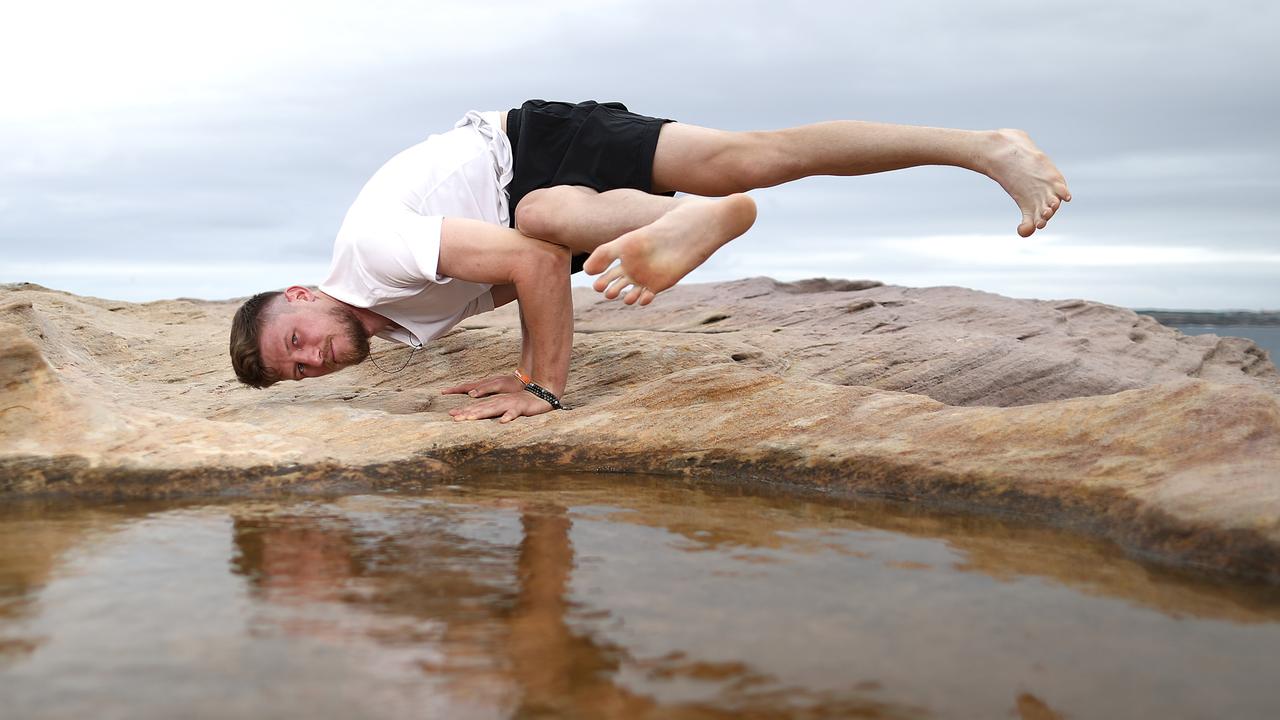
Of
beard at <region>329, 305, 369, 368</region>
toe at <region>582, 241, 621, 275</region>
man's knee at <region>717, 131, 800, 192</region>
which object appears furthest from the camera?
beard at <region>329, 305, 369, 368</region>

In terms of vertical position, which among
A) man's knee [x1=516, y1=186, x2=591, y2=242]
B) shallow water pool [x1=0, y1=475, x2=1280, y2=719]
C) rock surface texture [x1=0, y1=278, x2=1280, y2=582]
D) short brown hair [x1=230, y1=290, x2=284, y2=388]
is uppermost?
man's knee [x1=516, y1=186, x2=591, y2=242]

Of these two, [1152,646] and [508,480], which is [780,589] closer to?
[1152,646]

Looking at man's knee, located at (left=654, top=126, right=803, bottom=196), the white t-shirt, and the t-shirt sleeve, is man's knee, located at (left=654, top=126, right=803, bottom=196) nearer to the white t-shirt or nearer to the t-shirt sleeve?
the white t-shirt

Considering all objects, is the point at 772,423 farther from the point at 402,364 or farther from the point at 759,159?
the point at 402,364

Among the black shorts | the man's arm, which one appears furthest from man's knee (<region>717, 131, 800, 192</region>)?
the man's arm

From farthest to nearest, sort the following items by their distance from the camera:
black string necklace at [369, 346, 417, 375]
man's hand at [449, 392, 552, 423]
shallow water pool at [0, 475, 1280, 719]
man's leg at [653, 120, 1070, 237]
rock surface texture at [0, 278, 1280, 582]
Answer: black string necklace at [369, 346, 417, 375] < man's hand at [449, 392, 552, 423] < man's leg at [653, 120, 1070, 237] < rock surface texture at [0, 278, 1280, 582] < shallow water pool at [0, 475, 1280, 719]

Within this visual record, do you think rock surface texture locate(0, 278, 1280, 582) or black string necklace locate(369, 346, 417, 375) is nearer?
rock surface texture locate(0, 278, 1280, 582)

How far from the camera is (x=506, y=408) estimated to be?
3670 millimetres

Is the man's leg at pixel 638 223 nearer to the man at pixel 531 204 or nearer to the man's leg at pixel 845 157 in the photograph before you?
the man at pixel 531 204

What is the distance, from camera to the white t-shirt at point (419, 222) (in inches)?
144

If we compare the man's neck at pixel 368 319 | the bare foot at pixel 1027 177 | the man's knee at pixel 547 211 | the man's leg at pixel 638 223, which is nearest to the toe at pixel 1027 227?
the bare foot at pixel 1027 177

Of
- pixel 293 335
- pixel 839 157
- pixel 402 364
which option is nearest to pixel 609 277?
pixel 839 157

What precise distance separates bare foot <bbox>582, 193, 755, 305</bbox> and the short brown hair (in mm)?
1430

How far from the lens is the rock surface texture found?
2488 mm
